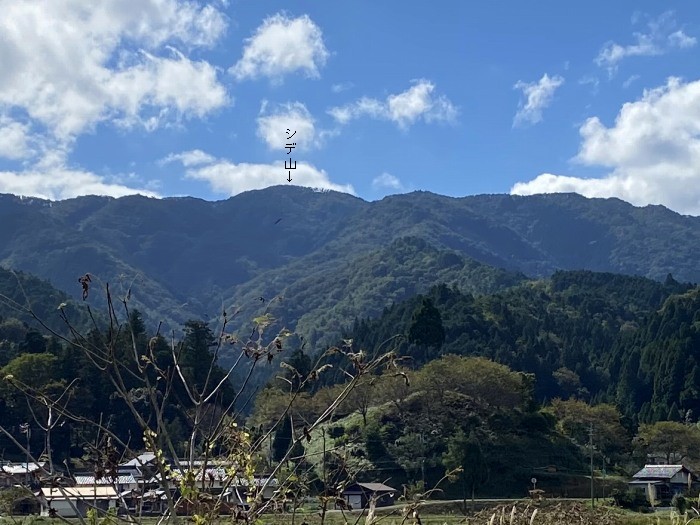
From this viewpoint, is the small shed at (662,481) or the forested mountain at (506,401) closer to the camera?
the small shed at (662,481)

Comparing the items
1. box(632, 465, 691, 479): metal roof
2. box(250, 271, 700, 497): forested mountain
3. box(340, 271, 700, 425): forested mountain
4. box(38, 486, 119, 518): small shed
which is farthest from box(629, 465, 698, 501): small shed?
box(38, 486, 119, 518): small shed

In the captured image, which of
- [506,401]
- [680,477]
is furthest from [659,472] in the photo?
[506,401]

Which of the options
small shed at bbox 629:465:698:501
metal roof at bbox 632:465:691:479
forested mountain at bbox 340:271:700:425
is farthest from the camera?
forested mountain at bbox 340:271:700:425

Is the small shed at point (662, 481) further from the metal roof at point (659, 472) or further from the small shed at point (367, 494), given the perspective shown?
the small shed at point (367, 494)

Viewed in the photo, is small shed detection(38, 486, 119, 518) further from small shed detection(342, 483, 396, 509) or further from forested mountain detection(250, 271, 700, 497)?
forested mountain detection(250, 271, 700, 497)

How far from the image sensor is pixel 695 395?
79.8m

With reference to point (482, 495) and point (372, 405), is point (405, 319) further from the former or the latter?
point (482, 495)

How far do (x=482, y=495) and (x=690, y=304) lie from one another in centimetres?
6212

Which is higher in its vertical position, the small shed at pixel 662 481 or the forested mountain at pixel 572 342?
the forested mountain at pixel 572 342

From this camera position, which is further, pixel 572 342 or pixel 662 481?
pixel 572 342

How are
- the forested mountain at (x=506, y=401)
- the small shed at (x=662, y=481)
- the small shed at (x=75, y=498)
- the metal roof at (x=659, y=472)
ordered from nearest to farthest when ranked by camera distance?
the small shed at (x=75, y=498) → the small shed at (x=662, y=481) → the metal roof at (x=659, y=472) → the forested mountain at (x=506, y=401)

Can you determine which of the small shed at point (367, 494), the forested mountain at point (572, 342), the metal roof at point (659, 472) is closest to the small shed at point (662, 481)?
the metal roof at point (659, 472)

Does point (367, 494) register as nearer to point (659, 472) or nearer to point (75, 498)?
point (75, 498)

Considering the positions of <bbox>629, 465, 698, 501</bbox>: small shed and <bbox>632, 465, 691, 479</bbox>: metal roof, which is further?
Result: <bbox>632, 465, 691, 479</bbox>: metal roof
